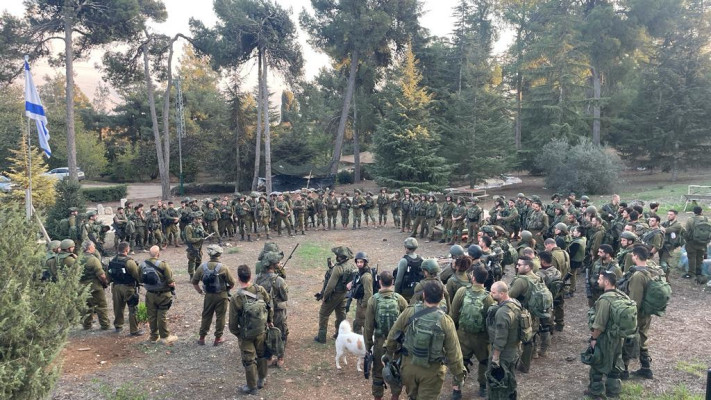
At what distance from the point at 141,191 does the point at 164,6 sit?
59.8ft

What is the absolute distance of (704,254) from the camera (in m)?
11.8

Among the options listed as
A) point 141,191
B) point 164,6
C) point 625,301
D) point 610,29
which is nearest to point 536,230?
point 625,301

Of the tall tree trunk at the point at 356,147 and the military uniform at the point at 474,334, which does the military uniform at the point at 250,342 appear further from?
the tall tree trunk at the point at 356,147

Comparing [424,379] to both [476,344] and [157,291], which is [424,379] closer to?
[476,344]

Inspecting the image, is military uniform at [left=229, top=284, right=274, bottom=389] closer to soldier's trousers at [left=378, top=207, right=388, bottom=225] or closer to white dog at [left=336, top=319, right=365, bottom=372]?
white dog at [left=336, top=319, right=365, bottom=372]

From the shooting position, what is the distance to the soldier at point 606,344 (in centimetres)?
609

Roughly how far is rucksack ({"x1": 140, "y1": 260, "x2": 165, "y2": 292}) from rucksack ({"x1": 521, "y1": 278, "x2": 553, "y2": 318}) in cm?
600

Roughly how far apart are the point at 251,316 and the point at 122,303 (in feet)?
12.9

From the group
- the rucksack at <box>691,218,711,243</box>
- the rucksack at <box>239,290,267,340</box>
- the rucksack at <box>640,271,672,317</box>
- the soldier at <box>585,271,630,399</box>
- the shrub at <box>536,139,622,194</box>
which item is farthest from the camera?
the shrub at <box>536,139,622,194</box>

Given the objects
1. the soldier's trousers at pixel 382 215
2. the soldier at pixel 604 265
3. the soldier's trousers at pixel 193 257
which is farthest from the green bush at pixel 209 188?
the soldier at pixel 604 265

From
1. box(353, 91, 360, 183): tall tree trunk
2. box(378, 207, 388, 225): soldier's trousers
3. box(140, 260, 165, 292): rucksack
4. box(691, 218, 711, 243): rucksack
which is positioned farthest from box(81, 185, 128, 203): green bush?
box(691, 218, 711, 243): rucksack

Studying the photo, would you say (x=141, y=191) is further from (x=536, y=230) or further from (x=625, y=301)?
(x=625, y=301)

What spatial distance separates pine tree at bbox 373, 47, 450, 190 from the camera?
29.3 metres

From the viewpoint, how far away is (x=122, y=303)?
886 centimetres
